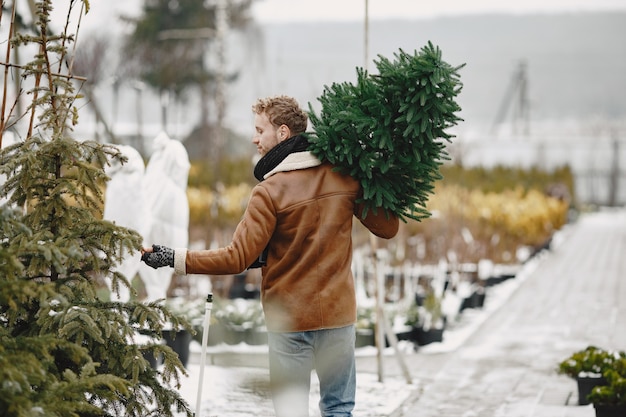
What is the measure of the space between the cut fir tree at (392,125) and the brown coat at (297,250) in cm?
13

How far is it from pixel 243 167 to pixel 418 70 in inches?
945

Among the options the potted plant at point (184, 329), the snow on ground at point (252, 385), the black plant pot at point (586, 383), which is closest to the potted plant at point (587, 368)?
the black plant pot at point (586, 383)

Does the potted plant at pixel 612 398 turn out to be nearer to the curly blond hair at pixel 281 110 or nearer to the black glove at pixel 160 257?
the curly blond hair at pixel 281 110

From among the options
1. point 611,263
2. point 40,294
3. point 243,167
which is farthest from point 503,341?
point 243,167

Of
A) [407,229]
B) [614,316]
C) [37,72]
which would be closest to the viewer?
[37,72]

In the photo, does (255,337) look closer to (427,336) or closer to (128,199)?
(427,336)

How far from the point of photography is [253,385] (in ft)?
25.4

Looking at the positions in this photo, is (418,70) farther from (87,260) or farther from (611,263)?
(611,263)

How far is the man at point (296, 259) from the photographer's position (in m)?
4.36

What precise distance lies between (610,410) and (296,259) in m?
2.57

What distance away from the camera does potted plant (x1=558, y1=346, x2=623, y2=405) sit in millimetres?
6891

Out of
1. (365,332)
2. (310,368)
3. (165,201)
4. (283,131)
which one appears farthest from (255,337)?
(283,131)

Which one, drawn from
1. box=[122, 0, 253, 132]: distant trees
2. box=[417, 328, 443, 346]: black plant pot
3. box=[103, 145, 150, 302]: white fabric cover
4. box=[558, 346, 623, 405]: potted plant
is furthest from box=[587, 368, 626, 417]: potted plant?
box=[122, 0, 253, 132]: distant trees

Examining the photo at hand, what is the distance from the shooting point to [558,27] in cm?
14025
